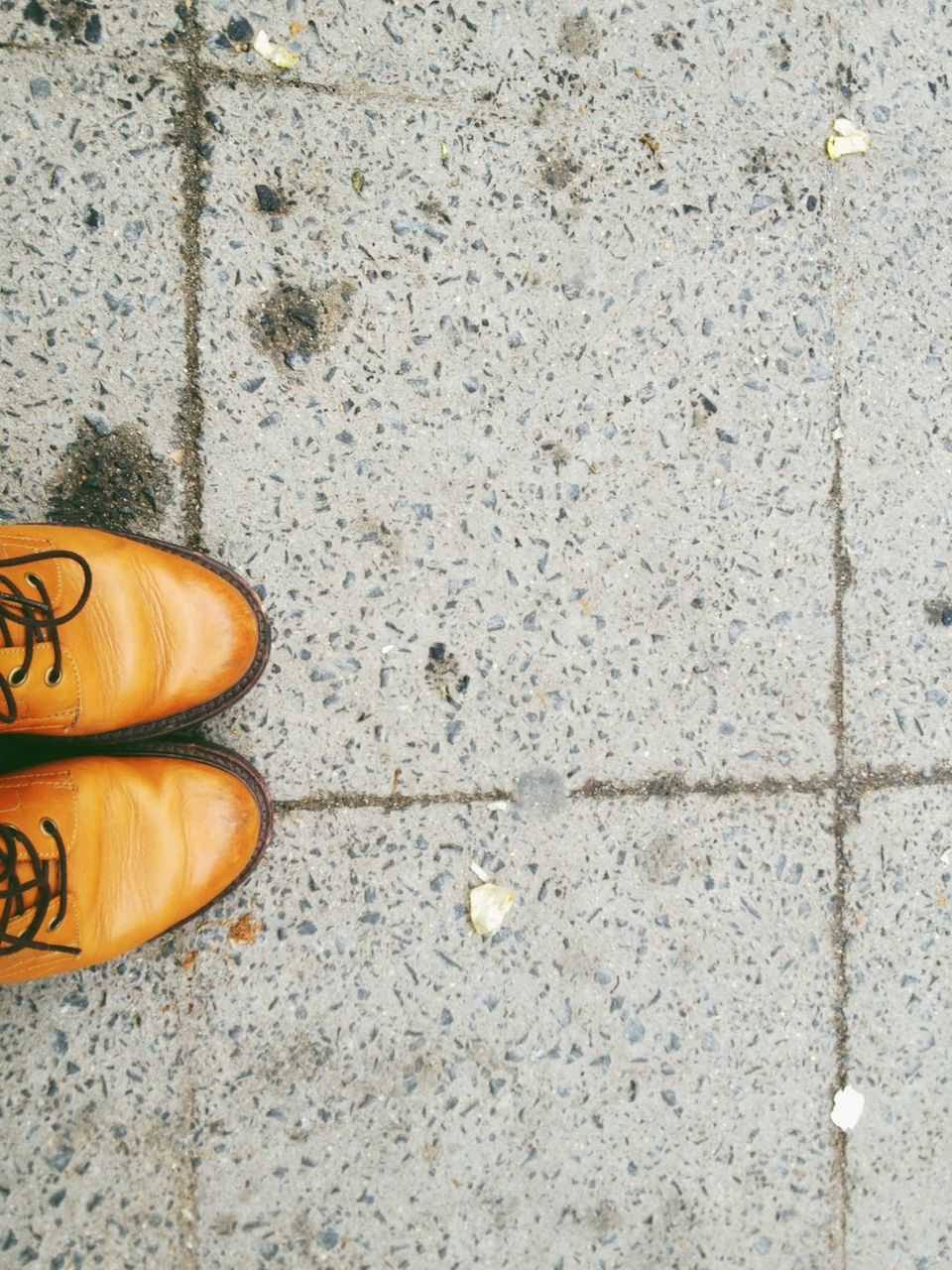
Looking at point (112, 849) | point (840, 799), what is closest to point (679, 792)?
point (840, 799)

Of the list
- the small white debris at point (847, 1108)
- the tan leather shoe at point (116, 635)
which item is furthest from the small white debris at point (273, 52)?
the small white debris at point (847, 1108)

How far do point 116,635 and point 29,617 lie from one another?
144 mm

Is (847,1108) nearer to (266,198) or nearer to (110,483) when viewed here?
(110,483)

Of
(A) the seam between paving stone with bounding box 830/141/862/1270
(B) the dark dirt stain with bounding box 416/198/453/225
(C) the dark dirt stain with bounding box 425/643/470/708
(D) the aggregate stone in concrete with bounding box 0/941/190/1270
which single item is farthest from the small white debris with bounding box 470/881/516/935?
(B) the dark dirt stain with bounding box 416/198/453/225

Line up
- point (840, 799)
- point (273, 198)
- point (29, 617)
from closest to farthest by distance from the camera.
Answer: point (29, 617) → point (273, 198) → point (840, 799)

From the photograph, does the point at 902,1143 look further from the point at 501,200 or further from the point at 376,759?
Result: the point at 501,200

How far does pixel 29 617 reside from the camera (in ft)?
5.30

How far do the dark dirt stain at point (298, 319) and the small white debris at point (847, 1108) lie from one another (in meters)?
1.86

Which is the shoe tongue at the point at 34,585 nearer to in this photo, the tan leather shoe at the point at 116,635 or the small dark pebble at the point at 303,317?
the tan leather shoe at the point at 116,635

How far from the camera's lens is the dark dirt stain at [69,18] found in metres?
1.85

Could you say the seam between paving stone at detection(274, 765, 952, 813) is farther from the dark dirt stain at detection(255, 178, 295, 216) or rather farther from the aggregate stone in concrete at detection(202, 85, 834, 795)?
the dark dirt stain at detection(255, 178, 295, 216)

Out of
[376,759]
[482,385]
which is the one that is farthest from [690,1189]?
[482,385]

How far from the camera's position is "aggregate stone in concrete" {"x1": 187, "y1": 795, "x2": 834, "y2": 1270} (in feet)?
6.09

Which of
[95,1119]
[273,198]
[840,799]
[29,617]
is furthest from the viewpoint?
[840,799]
